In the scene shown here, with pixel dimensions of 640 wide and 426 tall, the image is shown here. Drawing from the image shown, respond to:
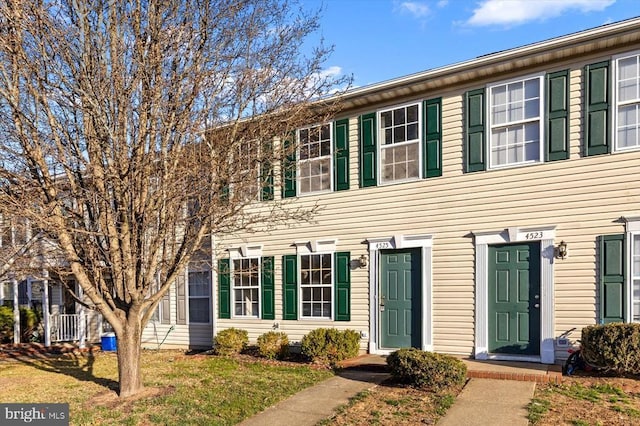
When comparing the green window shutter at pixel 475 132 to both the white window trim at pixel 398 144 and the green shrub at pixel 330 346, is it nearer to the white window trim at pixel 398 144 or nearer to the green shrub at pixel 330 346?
the white window trim at pixel 398 144

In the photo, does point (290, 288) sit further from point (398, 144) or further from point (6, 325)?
point (6, 325)

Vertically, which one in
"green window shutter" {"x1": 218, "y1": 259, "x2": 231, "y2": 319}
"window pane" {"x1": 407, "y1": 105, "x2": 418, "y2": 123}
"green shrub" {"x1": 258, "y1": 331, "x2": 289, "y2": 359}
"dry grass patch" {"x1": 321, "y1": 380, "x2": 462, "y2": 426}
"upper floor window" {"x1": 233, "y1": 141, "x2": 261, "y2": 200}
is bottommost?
"dry grass patch" {"x1": 321, "y1": 380, "x2": 462, "y2": 426}

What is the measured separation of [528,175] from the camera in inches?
302

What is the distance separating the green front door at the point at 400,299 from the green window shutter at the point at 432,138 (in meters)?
1.53

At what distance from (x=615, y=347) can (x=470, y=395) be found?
1980 millimetres

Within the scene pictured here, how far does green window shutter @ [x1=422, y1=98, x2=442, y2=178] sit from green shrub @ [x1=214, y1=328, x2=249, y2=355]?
5134 mm

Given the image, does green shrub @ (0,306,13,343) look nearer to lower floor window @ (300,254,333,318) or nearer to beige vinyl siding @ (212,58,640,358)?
beige vinyl siding @ (212,58,640,358)

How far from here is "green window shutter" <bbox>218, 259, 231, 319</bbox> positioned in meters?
10.8

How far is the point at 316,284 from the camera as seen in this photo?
9.72 meters

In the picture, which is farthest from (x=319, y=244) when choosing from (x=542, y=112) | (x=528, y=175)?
(x=542, y=112)

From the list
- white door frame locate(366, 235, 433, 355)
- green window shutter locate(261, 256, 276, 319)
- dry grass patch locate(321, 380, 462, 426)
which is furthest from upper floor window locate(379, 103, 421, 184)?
dry grass patch locate(321, 380, 462, 426)

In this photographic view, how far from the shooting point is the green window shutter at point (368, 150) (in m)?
9.14

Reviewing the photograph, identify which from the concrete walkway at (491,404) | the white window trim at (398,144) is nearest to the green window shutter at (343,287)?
the white window trim at (398,144)

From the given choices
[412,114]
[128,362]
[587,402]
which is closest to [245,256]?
[128,362]
